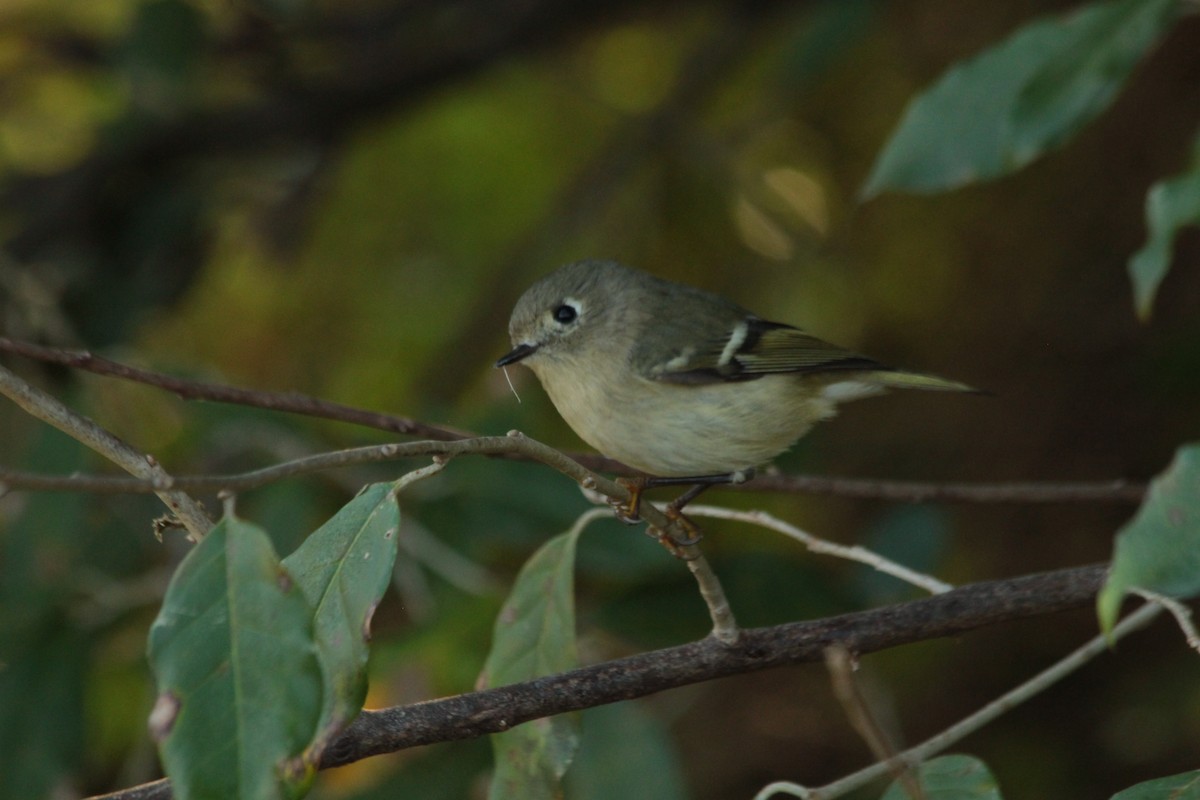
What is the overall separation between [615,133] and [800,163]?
743 millimetres

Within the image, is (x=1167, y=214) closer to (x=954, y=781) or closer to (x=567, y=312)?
(x=954, y=781)

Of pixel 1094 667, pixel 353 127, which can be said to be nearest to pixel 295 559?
pixel 353 127

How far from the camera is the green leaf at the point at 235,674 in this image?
1.14m

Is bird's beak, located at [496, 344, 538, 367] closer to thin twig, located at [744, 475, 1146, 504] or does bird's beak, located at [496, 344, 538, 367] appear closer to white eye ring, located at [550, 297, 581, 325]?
white eye ring, located at [550, 297, 581, 325]

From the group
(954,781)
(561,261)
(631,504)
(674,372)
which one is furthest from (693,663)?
(561,261)

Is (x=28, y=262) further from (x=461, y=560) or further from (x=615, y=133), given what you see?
(x=615, y=133)

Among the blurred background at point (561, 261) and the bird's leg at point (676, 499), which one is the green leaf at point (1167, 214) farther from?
the blurred background at point (561, 261)

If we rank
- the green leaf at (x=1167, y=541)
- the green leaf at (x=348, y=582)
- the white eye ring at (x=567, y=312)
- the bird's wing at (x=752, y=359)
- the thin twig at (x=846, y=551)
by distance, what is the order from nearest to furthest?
the green leaf at (x=1167, y=541) < the green leaf at (x=348, y=582) < the thin twig at (x=846, y=551) < the bird's wing at (x=752, y=359) < the white eye ring at (x=567, y=312)

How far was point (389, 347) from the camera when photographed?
4473mm

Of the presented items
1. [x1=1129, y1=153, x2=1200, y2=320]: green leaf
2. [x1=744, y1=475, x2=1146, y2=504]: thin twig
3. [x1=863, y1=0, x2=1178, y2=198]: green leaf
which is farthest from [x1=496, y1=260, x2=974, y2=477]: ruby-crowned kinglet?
[x1=1129, y1=153, x2=1200, y2=320]: green leaf

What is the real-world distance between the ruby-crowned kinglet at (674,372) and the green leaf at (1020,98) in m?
0.51

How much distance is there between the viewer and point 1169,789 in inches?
56.7

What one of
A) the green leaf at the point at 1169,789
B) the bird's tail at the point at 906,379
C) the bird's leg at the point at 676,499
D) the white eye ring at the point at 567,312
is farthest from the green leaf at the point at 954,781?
the white eye ring at the point at 567,312

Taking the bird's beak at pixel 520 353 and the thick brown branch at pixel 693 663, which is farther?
the bird's beak at pixel 520 353
